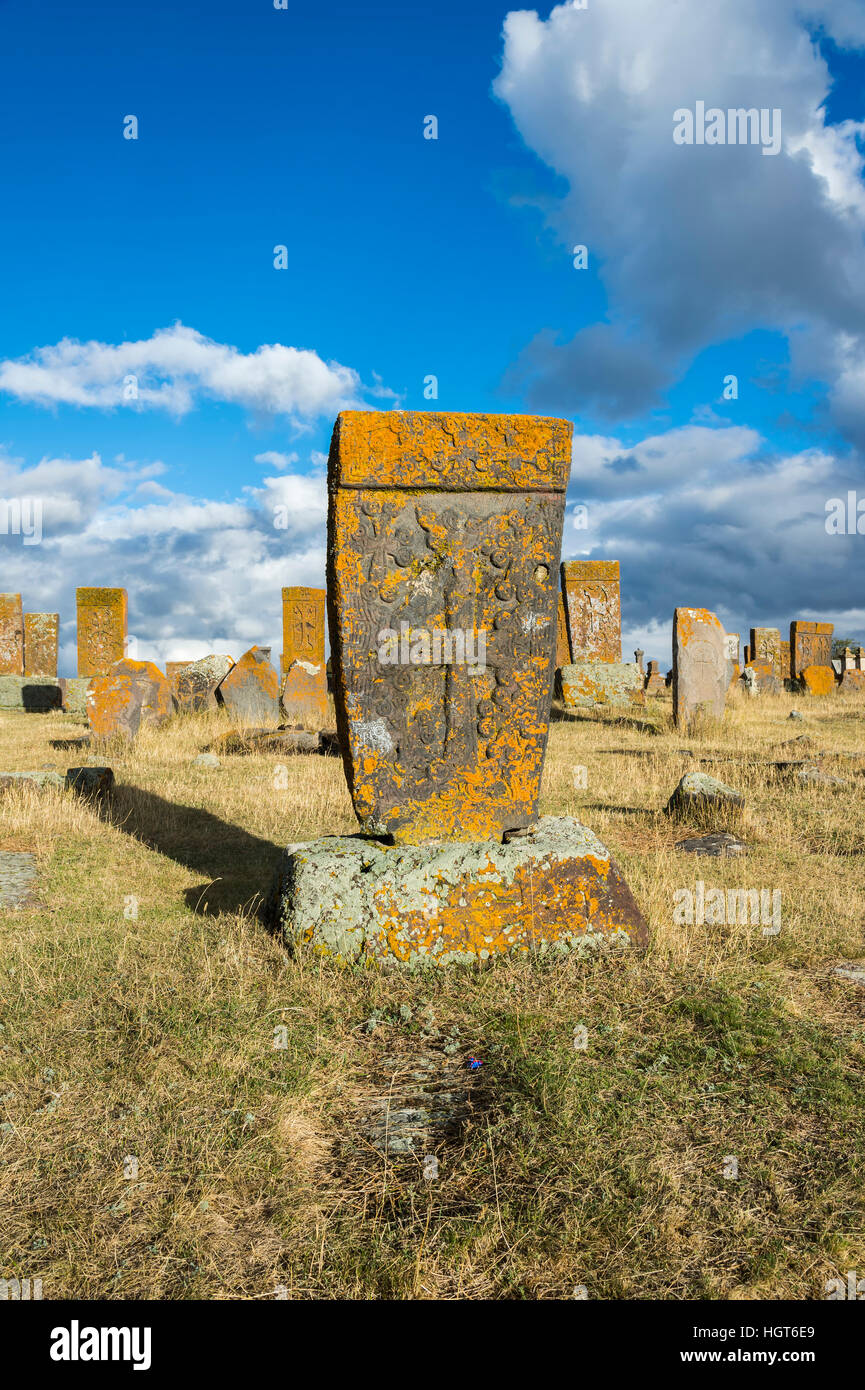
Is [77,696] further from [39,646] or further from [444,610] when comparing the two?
[444,610]

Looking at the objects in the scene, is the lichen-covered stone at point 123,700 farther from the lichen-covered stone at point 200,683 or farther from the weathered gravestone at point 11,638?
the weathered gravestone at point 11,638

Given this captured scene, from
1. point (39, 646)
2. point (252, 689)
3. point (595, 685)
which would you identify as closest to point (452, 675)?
point (252, 689)

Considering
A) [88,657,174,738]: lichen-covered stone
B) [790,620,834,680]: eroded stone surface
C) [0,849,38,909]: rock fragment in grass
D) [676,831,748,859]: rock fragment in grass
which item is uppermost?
[790,620,834,680]: eroded stone surface

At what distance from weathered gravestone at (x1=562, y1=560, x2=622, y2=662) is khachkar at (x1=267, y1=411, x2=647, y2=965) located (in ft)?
37.2

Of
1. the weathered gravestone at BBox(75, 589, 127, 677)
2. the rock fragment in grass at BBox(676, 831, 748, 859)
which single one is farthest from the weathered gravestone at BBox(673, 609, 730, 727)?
the weathered gravestone at BBox(75, 589, 127, 677)

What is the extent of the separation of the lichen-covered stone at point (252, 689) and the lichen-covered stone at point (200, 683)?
0.32 meters

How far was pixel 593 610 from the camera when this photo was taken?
599 inches

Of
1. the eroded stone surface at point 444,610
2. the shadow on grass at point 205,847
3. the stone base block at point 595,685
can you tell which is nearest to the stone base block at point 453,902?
the eroded stone surface at point 444,610

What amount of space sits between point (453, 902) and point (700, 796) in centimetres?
322

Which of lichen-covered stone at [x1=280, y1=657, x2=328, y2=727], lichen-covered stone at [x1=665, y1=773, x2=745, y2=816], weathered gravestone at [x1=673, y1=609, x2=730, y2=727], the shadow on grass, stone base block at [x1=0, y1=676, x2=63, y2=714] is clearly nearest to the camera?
the shadow on grass

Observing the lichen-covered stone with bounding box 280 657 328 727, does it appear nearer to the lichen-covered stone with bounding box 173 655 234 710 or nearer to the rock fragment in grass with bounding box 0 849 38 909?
the lichen-covered stone with bounding box 173 655 234 710

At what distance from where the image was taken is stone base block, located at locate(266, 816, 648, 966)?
11.5ft

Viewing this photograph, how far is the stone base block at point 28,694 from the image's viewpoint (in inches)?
656
